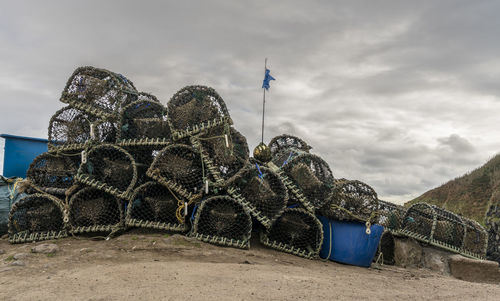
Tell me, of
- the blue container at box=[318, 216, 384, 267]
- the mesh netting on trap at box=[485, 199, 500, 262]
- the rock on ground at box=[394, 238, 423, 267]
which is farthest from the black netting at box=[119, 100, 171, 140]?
the mesh netting on trap at box=[485, 199, 500, 262]

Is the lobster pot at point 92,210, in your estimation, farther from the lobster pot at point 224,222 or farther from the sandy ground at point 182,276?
the lobster pot at point 224,222

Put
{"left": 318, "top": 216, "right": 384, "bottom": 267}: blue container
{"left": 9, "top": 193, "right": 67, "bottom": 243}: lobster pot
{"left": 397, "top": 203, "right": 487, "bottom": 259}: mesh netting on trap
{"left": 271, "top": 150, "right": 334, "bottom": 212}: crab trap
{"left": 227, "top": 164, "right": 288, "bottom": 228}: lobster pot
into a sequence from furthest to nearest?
1. {"left": 397, "top": 203, "right": 487, "bottom": 259}: mesh netting on trap
2. {"left": 318, "top": 216, "right": 384, "bottom": 267}: blue container
3. {"left": 271, "top": 150, "right": 334, "bottom": 212}: crab trap
4. {"left": 9, "top": 193, "right": 67, "bottom": 243}: lobster pot
5. {"left": 227, "top": 164, "right": 288, "bottom": 228}: lobster pot

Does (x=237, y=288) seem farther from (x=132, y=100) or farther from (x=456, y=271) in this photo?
(x=456, y=271)

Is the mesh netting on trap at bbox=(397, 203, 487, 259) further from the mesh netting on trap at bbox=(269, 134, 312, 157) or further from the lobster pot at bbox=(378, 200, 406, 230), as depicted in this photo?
the mesh netting on trap at bbox=(269, 134, 312, 157)

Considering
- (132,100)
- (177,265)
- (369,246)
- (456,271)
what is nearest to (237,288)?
(177,265)

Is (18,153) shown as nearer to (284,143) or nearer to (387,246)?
(284,143)

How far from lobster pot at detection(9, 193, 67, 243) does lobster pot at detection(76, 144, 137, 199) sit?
2.30 ft

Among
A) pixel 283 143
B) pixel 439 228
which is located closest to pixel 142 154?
pixel 283 143

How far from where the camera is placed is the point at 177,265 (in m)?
4.31

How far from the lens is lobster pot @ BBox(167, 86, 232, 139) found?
5648 millimetres

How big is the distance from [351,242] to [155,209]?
3.03 m

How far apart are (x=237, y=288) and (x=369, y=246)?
325 centimetres

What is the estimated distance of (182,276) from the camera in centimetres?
382

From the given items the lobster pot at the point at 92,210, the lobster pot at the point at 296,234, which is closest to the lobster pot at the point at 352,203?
the lobster pot at the point at 296,234
